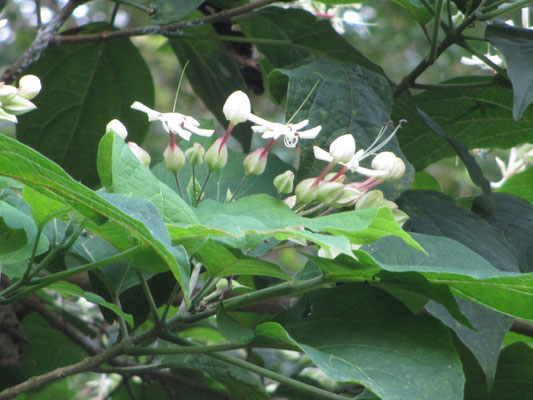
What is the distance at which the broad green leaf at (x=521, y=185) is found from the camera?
42.3 inches

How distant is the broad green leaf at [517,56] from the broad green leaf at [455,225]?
16 centimetres

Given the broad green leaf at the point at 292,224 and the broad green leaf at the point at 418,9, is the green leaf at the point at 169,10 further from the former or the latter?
the broad green leaf at the point at 292,224

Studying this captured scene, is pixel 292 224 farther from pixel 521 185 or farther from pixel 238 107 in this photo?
pixel 521 185

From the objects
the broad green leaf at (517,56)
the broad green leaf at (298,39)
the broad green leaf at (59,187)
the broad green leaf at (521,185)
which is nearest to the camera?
the broad green leaf at (59,187)

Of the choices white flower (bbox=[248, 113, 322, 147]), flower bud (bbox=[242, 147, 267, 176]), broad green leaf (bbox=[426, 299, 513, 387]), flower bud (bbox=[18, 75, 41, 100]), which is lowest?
broad green leaf (bbox=[426, 299, 513, 387])

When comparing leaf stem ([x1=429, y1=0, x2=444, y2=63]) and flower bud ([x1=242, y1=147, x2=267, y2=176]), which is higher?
leaf stem ([x1=429, y1=0, x2=444, y2=63])

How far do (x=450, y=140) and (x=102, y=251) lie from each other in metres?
0.45

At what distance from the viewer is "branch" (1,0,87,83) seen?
0.88m

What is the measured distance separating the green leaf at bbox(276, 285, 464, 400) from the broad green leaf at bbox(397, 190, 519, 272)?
0.72 feet

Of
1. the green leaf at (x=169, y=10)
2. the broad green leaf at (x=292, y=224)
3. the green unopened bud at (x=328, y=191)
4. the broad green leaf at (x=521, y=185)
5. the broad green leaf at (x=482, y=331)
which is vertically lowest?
the broad green leaf at (x=521, y=185)

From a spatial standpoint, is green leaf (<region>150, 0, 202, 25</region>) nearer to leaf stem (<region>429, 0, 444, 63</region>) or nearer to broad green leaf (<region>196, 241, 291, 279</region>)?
leaf stem (<region>429, 0, 444, 63</region>)

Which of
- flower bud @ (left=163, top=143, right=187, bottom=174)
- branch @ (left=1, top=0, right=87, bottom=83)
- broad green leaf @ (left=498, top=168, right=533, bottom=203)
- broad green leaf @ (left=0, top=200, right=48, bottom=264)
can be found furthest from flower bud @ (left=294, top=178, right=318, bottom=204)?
broad green leaf @ (left=498, top=168, right=533, bottom=203)

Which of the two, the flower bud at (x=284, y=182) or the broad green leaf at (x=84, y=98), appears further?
the broad green leaf at (x=84, y=98)

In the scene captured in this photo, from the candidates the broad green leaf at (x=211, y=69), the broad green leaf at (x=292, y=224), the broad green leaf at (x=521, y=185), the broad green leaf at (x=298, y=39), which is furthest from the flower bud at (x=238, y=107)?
the broad green leaf at (x=521, y=185)
